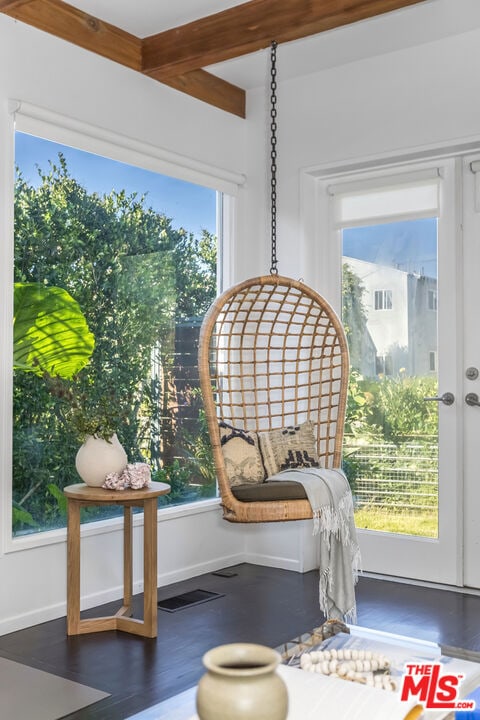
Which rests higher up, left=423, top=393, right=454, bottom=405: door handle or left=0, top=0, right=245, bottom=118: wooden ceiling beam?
left=0, top=0, right=245, bottom=118: wooden ceiling beam

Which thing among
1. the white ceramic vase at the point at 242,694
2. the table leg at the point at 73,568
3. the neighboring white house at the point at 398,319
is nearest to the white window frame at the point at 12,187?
the table leg at the point at 73,568

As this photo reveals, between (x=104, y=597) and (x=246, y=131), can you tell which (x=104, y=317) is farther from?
(x=246, y=131)

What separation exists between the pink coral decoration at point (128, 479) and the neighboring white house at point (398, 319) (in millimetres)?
1601

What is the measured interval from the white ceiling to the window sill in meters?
2.40

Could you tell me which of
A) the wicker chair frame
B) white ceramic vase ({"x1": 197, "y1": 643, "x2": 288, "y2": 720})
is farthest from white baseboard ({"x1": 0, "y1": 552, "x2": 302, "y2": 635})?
white ceramic vase ({"x1": 197, "y1": 643, "x2": 288, "y2": 720})

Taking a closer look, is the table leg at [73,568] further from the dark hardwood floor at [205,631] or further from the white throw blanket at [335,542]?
the white throw blanket at [335,542]

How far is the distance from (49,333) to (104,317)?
0.36 meters

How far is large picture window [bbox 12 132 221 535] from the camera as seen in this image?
3436 mm

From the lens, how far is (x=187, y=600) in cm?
372

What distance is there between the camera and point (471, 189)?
3.99 meters

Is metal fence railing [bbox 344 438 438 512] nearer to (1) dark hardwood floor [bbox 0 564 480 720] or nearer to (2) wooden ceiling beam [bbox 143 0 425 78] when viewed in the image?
(1) dark hardwood floor [bbox 0 564 480 720]

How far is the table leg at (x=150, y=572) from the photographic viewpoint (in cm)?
316

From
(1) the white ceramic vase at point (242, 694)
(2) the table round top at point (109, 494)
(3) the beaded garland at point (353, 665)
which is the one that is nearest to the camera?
(1) the white ceramic vase at point (242, 694)

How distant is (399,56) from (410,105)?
27 cm
